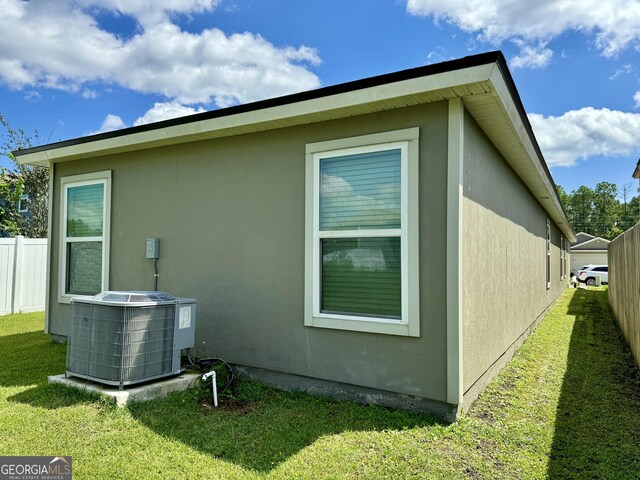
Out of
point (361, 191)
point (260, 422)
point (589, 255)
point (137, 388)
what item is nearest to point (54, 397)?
point (137, 388)

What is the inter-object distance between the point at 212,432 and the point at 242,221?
7.36ft

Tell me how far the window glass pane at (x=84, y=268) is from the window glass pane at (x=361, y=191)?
3861mm

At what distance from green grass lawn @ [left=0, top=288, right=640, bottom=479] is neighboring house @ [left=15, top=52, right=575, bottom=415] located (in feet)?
1.21

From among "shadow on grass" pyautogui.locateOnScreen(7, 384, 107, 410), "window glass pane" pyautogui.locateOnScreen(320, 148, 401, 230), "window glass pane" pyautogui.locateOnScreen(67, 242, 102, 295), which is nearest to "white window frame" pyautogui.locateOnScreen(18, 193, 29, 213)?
"window glass pane" pyautogui.locateOnScreen(67, 242, 102, 295)

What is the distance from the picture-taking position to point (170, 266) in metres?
5.27

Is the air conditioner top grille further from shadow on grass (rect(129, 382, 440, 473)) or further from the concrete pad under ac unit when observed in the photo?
shadow on grass (rect(129, 382, 440, 473))

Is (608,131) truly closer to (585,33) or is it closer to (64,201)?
(585,33)

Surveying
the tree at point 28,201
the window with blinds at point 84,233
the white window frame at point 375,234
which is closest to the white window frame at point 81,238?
the window with blinds at point 84,233

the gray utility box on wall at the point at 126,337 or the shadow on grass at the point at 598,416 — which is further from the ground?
the gray utility box on wall at the point at 126,337

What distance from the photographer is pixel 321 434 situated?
3.21m

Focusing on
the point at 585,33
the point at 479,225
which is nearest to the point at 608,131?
the point at 585,33

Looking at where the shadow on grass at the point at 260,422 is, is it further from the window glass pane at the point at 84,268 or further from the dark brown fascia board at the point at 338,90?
the window glass pane at the point at 84,268

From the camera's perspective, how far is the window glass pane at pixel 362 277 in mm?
3750

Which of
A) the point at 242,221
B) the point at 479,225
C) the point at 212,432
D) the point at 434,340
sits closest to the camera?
the point at 212,432
